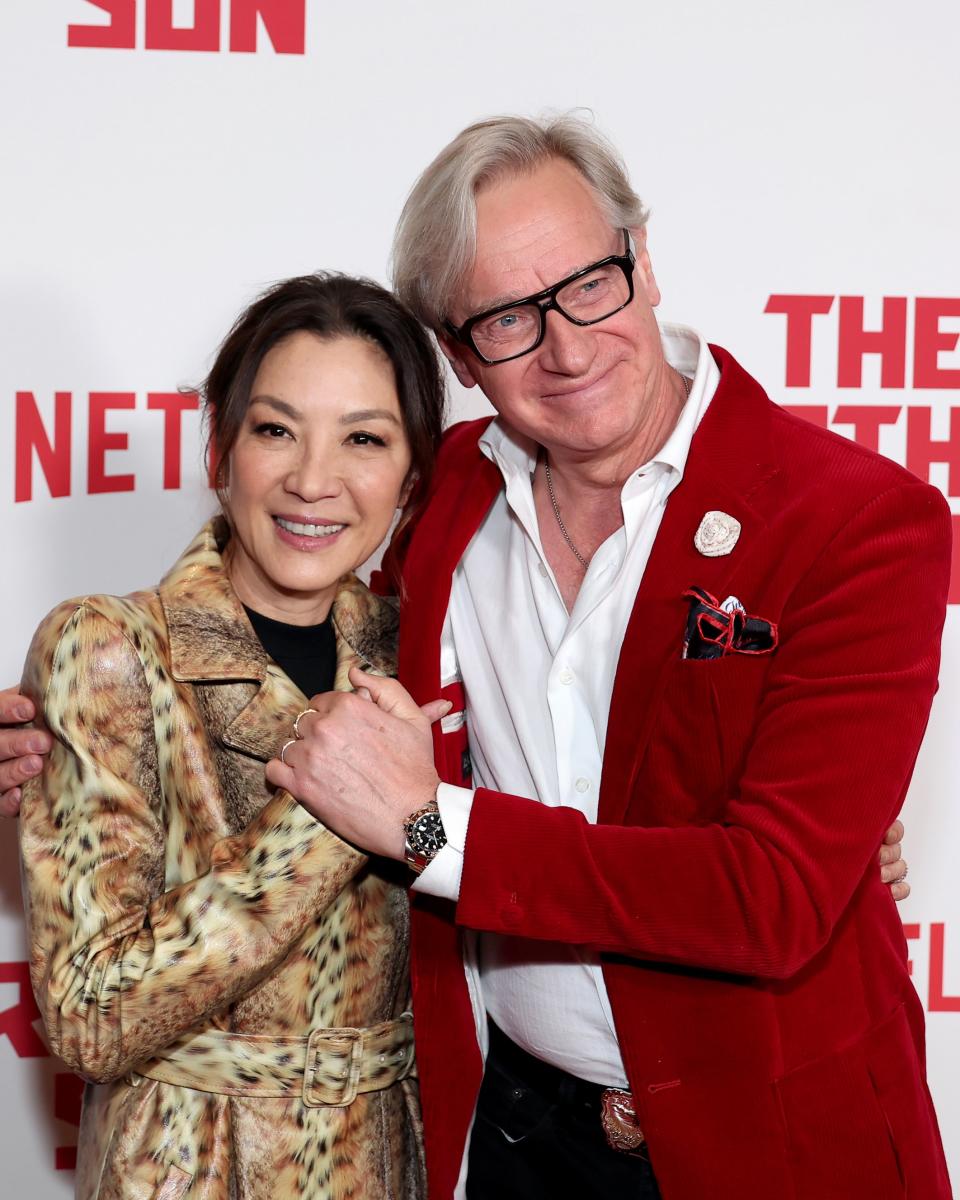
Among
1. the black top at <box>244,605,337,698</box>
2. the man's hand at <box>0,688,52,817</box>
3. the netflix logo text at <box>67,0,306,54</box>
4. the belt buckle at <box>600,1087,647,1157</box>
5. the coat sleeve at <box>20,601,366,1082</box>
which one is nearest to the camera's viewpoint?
the coat sleeve at <box>20,601,366,1082</box>

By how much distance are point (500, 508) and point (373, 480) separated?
0.98 ft

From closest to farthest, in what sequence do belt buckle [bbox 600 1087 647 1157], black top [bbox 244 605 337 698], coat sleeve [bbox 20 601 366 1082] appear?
coat sleeve [bbox 20 601 366 1082]
belt buckle [bbox 600 1087 647 1157]
black top [bbox 244 605 337 698]

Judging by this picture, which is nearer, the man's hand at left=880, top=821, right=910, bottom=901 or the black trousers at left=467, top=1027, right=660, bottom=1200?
the black trousers at left=467, top=1027, right=660, bottom=1200

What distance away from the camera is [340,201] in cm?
250

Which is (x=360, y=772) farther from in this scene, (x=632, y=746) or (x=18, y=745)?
(x=18, y=745)

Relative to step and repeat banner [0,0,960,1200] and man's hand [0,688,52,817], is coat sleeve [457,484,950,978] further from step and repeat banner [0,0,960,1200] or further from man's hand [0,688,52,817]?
step and repeat banner [0,0,960,1200]

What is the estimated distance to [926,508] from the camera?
1.48 meters

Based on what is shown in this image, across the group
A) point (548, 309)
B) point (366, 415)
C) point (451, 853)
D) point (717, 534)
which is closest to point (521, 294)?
point (548, 309)

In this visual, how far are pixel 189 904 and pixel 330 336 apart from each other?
2.47ft

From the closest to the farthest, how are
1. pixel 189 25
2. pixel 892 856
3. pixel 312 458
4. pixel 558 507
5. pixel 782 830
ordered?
pixel 782 830 → pixel 312 458 → pixel 892 856 → pixel 558 507 → pixel 189 25

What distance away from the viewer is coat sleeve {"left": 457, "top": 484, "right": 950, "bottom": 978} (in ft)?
4.62

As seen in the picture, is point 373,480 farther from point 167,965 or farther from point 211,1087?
point 211,1087

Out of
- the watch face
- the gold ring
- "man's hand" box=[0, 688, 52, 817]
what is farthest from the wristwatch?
"man's hand" box=[0, 688, 52, 817]

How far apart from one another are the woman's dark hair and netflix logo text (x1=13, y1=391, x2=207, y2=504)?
769mm
